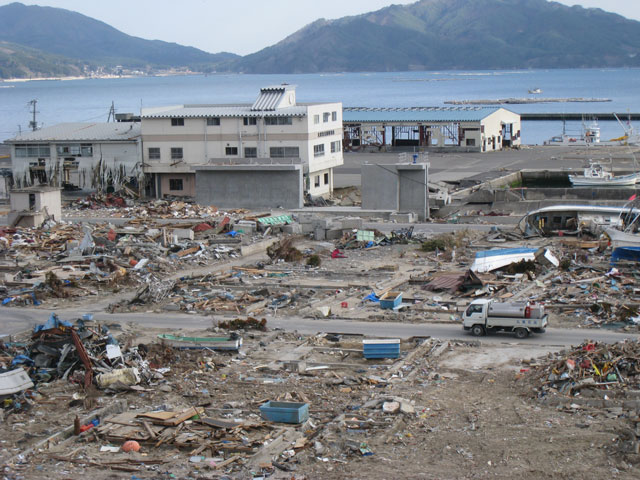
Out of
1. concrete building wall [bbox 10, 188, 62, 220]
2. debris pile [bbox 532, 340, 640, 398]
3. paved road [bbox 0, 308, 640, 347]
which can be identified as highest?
concrete building wall [bbox 10, 188, 62, 220]

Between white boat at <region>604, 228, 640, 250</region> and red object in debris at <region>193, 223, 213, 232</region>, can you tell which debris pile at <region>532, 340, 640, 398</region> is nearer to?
white boat at <region>604, 228, 640, 250</region>

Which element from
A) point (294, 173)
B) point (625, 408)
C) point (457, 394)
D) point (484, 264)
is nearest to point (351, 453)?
point (457, 394)

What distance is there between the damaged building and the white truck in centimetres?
3663

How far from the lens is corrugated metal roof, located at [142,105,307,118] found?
54125 millimetres

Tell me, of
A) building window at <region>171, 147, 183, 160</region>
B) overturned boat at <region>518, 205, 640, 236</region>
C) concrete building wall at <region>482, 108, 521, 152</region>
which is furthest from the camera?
concrete building wall at <region>482, 108, 521, 152</region>

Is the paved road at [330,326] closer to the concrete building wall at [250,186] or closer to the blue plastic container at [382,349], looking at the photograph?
the blue plastic container at [382,349]

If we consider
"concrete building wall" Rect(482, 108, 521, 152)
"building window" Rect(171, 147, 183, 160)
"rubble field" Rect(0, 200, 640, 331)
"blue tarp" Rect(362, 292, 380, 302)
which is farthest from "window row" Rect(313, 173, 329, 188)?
"concrete building wall" Rect(482, 108, 521, 152)

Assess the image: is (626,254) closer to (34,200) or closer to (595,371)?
(595,371)

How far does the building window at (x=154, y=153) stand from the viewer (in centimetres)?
5575

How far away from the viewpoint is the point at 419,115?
282 feet

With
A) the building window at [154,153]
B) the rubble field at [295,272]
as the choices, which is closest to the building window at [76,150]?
the building window at [154,153]

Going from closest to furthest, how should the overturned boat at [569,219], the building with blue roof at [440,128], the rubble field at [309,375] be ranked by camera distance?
the rubble field at [309,375], the overturned boat at [569,219], the building with blue roof at [440,128]

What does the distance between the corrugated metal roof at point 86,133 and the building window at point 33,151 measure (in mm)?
455

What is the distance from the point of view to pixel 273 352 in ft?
72.6
